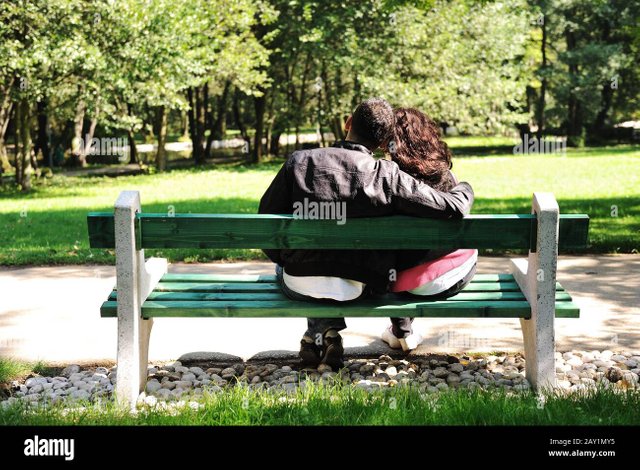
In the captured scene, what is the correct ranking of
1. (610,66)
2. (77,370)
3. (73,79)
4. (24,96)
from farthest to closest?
1. (610,66)
2. (73,79)
3. (24,96)
4. (77,370)

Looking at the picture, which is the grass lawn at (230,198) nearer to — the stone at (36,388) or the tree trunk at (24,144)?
the tree trunk at (24,144)

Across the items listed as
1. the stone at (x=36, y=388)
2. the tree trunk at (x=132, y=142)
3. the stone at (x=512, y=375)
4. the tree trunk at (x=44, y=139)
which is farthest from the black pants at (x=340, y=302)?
the tree trunk at (x=44, y=139)

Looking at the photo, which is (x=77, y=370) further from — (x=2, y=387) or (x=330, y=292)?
(x=330, y=292)

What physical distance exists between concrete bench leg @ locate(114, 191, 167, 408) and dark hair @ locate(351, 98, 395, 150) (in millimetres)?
1315

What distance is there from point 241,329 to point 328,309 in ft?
6.13

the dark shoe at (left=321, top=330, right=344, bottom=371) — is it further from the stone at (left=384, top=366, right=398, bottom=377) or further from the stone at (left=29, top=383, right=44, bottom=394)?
the stone at (left=29, top=383, right=44, bottom=394)

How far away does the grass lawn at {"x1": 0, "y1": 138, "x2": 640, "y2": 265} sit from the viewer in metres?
9.92

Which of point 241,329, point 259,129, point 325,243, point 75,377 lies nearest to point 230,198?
point 241,329

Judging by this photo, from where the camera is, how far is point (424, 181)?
4.88 meters

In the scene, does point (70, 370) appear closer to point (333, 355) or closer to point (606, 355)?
point (333, 355)

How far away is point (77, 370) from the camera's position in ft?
17.8
